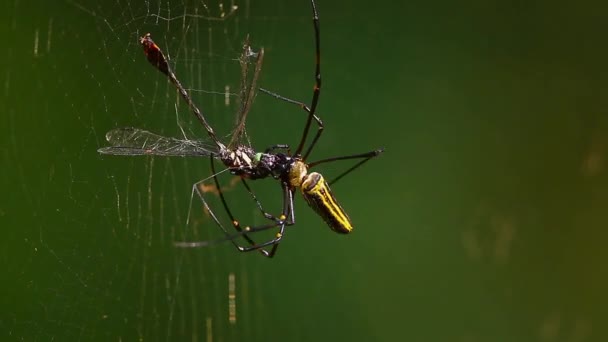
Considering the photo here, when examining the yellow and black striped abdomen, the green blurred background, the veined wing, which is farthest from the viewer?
the yellow and black striped abdomen

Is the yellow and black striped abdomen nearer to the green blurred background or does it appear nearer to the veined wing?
the green blurred background

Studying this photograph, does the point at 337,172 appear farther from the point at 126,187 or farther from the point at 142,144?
the point at 142,144

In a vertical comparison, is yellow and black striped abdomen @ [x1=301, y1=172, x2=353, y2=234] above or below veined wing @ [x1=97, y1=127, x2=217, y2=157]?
below

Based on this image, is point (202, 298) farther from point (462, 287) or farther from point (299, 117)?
point (462, 287)

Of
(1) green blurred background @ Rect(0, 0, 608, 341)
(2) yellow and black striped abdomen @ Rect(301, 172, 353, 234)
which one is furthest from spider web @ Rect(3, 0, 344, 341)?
(2) yellow and black striped abdomen @ Rect(301, 172, 353, 234)

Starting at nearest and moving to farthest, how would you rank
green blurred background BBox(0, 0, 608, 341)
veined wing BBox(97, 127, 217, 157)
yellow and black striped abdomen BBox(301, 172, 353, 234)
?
veined wing BBox(97, 127, 217, 157), green blurred background BBox(0, 0, 608, 341), yellow and black striped abdomen BBox(301, 172, 353, 234)

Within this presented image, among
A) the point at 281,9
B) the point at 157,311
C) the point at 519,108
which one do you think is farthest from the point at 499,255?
the point at 157,311
